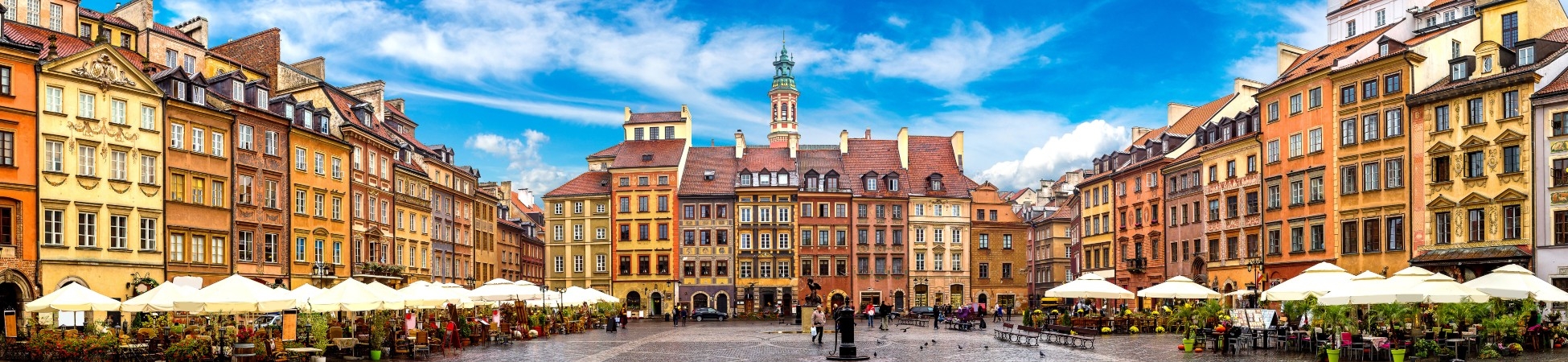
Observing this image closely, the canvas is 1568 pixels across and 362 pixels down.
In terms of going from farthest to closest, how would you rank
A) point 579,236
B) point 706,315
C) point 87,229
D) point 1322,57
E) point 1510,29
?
point 579,236
point 706,315
point 1322,57
point 1510,29
point 87,229

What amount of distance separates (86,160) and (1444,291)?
40.6m

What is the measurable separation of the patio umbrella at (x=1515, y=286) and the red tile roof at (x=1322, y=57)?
2171 cm

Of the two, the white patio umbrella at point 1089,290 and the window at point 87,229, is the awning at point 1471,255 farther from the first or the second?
the window at point 87,229

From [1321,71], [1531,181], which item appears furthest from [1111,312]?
[1531,181]

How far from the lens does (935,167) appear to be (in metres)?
101

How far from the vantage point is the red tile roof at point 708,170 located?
97.0 metres

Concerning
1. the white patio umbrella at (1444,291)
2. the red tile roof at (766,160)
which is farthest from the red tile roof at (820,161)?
the white patio umbrella at (1444,291)

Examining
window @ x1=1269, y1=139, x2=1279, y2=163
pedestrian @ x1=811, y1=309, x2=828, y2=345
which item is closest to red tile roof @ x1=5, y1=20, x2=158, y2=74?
pedestrian @ x1=811, y1=309, x2=828, y2=345

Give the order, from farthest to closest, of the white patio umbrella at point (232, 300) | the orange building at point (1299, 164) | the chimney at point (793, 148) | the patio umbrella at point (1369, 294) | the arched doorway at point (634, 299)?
the chimney at point (793, 148)
the arched doorway at point (634, 299)
the orange building at point (1299, 164)
the patio umbrella at point (1369, 294)
the white patio umbrella at point (232, 300)

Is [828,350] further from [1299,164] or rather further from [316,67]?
[316,67]

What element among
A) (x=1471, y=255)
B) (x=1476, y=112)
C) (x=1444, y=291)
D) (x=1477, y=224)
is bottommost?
(x=1444, y=291)

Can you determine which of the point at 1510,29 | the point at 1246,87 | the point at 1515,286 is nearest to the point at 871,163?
the point at 1246,87

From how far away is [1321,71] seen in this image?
2189 inches

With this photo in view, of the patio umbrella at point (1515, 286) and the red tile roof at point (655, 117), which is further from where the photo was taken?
the red tile roof at point (655, 117)
